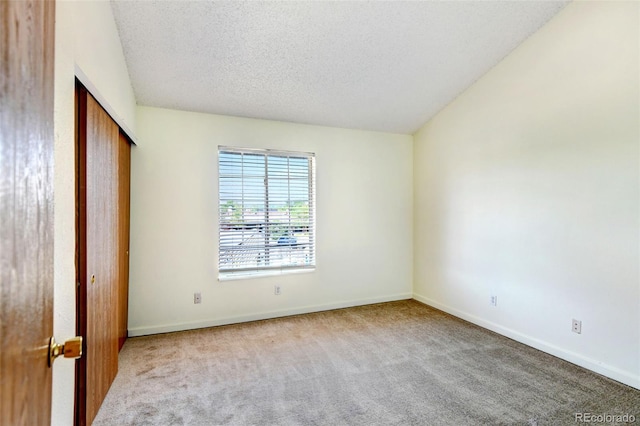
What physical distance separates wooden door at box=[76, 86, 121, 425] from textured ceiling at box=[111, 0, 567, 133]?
0.85m

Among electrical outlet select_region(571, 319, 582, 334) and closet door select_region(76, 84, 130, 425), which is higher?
closet door select_region(76, 84, 130, 425)

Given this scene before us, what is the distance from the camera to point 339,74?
124 inches

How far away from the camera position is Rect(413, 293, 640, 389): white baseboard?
7.56 feet

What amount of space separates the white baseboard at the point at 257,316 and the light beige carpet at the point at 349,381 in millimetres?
111

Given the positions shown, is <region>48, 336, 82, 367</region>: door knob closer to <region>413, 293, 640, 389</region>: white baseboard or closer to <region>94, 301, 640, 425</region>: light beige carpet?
<region>94, 301, 640, 425</region>: light beige carpet

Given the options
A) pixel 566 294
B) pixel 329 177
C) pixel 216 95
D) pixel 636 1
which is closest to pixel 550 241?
pixel 566 294

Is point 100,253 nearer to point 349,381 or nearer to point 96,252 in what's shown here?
point 96,252

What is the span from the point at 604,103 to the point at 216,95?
11.2 feet

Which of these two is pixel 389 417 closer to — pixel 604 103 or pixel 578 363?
pixel 578 363

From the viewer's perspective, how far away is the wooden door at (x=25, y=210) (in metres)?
0.55

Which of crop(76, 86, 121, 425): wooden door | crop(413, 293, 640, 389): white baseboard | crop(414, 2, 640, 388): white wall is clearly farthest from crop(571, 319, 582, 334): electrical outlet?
crop(76, 86, 121, 425): wooden door

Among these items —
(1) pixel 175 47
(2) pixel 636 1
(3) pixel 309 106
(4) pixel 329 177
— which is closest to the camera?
(2) pixel 636 1

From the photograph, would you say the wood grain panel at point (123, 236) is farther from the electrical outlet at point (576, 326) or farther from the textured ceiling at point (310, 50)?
the electrical outlet at point (576, 326)

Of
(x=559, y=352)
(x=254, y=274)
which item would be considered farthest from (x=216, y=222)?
(x=559, y=352)
